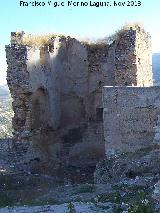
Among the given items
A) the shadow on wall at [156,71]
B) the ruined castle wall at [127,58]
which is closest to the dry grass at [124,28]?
the ruined castle wall at [127,58]

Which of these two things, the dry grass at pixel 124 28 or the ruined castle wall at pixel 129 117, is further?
the dry grass at pixel 124 28

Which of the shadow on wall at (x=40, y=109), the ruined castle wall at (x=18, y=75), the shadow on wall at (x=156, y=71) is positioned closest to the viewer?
the ruined castle wall at (x=18, y=75)

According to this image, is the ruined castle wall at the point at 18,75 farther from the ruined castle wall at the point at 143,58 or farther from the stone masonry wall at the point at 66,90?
the ruined castle wall at the point at 143,58

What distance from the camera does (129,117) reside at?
13969mm

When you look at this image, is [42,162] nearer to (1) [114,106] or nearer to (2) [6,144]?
(2) [6,144]

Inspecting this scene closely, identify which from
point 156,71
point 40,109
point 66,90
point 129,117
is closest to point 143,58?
point 66,90

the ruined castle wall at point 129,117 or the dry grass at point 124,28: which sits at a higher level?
the dry grass at point 124,28

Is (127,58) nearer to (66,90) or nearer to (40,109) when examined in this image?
(66,90)

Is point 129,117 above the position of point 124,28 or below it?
below

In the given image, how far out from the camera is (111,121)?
14.1 meters

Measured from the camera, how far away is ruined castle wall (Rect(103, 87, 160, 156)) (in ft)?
45.2

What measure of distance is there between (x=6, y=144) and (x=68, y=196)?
722 centimetres

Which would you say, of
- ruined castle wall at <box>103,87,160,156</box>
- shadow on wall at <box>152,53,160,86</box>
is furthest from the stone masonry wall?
shadow on wall at <box>152,53,160,86</box>

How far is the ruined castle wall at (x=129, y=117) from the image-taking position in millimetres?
13773
